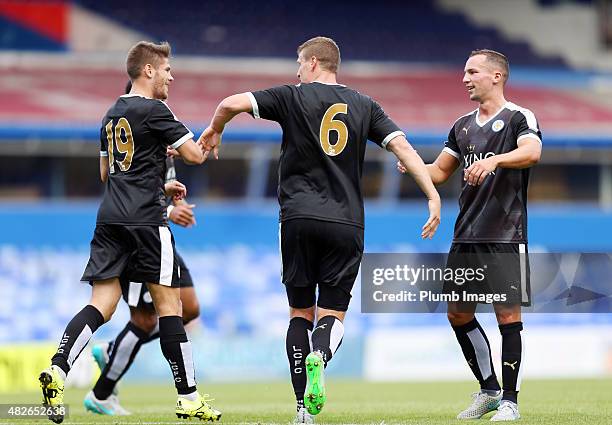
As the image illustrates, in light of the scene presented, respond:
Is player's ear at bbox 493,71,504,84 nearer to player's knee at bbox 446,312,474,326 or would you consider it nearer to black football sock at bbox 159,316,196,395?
player's knee at bbox 446,312,474,326

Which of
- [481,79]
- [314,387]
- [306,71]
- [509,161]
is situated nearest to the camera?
[314,387]

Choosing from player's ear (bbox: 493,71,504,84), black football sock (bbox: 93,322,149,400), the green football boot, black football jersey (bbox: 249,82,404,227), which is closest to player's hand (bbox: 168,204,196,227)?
black football sock (bbox: 93,322,149,400)

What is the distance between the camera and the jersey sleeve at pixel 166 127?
7.29 metres

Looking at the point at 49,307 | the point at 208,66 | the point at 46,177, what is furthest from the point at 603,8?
the point at 49,307

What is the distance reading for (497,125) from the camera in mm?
7914

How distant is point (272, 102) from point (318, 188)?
0.59 metres

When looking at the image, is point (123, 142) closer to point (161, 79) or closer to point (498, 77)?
point (161, 79)

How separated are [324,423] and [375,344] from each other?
12.3 metres

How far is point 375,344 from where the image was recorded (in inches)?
767

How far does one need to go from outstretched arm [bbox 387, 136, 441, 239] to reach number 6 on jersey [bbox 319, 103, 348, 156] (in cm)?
34

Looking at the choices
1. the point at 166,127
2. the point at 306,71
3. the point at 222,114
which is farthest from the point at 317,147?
the point at 166,127

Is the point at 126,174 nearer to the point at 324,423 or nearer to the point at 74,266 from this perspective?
the point at 324,423

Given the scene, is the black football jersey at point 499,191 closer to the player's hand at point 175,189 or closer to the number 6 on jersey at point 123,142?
the player's hand at point 175,189

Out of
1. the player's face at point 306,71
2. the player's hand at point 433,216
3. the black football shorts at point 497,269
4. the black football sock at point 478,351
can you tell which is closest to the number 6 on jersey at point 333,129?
the player's face at point 306,71
